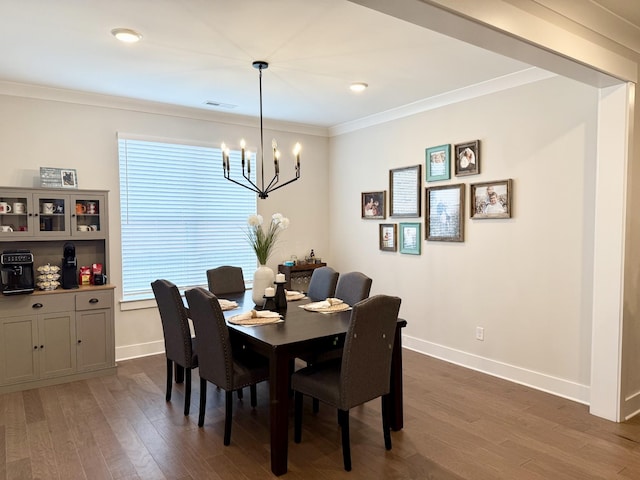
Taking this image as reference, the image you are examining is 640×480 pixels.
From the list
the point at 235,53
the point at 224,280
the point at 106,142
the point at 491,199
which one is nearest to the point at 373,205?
the point at 491,199

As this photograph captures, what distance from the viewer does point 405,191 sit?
4.96m

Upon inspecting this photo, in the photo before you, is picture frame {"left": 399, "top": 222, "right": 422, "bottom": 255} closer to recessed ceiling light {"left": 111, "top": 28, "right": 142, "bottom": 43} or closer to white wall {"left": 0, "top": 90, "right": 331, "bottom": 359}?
white wall {"left": 0, "top": 90, "right": 331, "bottom": 359}

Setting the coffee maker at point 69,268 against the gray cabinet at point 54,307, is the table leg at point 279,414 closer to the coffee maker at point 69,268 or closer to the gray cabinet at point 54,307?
the gray cabinet at point 54,307

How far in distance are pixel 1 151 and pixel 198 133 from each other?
74.4 inches

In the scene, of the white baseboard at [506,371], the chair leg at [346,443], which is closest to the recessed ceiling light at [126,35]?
the chair leg at [346,443]

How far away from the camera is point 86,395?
12.1 feet

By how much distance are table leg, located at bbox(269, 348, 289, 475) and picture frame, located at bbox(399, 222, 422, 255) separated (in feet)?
8.78

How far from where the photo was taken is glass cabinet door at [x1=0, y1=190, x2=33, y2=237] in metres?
3.87

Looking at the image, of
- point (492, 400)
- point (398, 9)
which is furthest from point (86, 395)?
point (398, 9)

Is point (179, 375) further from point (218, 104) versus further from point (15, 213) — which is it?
point (218, 104)

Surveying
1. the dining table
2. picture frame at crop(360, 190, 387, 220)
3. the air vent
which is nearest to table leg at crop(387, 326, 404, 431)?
the dining table

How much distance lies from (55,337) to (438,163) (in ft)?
13.1

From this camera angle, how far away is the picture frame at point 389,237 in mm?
5121

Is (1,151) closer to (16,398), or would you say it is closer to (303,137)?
(16,398)
